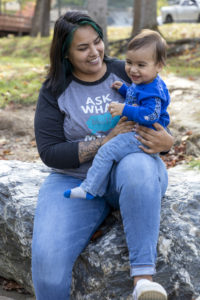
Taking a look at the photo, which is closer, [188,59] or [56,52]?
[56,52]

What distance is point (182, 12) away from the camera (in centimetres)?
1853

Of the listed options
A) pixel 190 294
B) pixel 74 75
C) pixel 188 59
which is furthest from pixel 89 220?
pixel 188 59

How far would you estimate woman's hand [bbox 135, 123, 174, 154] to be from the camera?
2.38m

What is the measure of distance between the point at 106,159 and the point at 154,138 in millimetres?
330

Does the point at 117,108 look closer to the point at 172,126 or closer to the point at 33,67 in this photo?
the point at 172,126

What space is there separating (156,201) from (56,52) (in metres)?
1.25

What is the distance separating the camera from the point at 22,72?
365 inches

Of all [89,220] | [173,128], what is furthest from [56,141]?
[173,128]

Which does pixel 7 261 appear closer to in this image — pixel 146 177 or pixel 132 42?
pixel 146 177

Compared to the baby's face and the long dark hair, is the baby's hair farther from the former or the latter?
the long dark hair

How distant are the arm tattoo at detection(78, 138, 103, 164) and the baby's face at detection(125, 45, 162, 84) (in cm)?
47

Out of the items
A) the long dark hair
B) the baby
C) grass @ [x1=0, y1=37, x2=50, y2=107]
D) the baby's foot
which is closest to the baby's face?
the baby

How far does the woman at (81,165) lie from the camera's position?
2117mm

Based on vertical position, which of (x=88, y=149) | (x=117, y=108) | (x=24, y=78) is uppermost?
(x=117, y=108)
